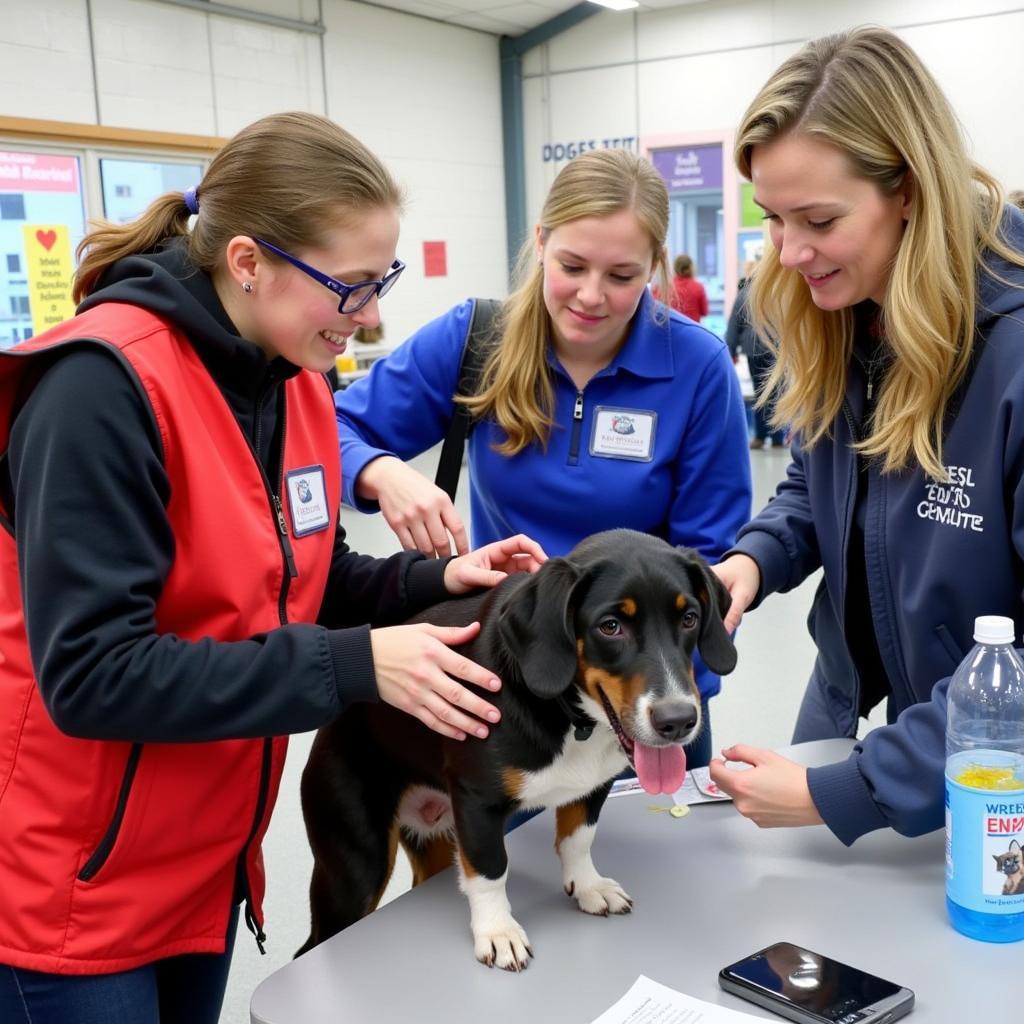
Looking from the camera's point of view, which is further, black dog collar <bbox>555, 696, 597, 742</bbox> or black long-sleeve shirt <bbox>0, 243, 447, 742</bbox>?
black dog collar <bbox>555, 696, 597, 742</bbox>

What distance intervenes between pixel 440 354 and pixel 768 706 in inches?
93.8

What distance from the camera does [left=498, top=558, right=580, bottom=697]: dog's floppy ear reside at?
1266mm

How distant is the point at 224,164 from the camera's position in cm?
136

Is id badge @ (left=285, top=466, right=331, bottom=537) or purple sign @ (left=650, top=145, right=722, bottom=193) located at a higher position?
purple sign @ (left=650, top=145, right=722, bottom=193)

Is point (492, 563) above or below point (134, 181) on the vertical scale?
below

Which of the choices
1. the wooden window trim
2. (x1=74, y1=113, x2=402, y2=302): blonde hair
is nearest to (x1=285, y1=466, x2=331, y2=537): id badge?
(x1=74, y1=113, x2=402, y2=302): blonde hair

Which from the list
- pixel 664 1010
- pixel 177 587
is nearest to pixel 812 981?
pixel 664 1010

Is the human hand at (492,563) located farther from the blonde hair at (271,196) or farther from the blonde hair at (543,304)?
the blonde hair at (271,196)

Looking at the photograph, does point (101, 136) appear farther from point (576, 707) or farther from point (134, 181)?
point (576, 707)

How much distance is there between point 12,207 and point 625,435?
6.90 meters

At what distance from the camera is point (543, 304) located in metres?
1.99

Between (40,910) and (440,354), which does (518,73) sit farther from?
(40,910)

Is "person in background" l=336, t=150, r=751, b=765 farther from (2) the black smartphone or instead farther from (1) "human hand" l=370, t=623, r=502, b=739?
(2) the black smartphone

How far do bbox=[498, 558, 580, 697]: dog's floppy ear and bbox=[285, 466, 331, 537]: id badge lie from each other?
28 centimetres
